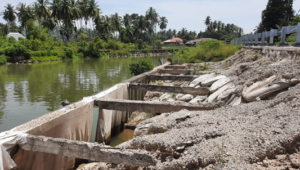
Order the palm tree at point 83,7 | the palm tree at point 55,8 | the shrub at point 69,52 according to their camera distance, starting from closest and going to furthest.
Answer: the shrub at point 69,52, the palm tree at point 55,8, the palm tree at point 83,7

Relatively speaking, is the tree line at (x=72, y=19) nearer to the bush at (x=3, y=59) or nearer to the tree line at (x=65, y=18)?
the tree line at (x=65, y=18)

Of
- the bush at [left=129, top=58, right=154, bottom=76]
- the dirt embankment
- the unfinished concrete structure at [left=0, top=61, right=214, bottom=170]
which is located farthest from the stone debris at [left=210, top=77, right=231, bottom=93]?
the bush at [left=129, top=58, right=154, bottom=76]

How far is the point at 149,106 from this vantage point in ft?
17.2

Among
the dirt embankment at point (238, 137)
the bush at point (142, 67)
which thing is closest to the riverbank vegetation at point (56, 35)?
the bush at point (142, 67)

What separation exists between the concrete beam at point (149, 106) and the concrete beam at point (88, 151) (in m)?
2.14

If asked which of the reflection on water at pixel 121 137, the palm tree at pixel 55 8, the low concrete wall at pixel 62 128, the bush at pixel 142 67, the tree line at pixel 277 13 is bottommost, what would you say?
the reflection on water at pixel 121 137

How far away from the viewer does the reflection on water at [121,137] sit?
6.32 meters

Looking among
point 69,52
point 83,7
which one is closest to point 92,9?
point 83,7

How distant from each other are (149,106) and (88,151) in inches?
87.8

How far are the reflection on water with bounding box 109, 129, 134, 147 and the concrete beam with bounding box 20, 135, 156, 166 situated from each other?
2911 mm

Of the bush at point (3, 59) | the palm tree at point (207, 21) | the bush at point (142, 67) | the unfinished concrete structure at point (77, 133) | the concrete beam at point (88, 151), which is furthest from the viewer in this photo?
the palm tree at point (207, 21)

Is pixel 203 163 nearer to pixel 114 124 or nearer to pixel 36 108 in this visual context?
pixel 114 124

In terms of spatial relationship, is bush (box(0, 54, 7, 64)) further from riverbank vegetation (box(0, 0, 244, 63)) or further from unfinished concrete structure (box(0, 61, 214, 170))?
unfinished concrete structure (box(0, 61, 214, 170))

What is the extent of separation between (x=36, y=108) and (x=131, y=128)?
17.1 feet
